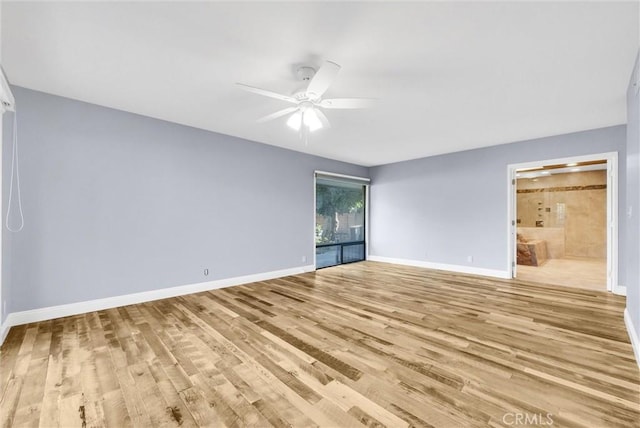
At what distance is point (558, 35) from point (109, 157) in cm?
470

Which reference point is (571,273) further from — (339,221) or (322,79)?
(322,79)

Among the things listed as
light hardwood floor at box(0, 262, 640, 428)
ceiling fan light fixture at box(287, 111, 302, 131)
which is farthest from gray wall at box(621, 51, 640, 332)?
ceiling fan light fixture at box(287, 111, 302, 131)

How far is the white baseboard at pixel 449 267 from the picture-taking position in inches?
200

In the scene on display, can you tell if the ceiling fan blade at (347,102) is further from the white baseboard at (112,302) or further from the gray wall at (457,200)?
the gray wall at (457,200)

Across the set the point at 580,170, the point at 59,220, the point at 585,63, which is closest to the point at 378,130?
the point at 585,63

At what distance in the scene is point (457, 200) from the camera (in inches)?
222

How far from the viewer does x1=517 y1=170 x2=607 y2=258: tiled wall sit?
7.42m

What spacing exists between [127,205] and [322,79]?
9.98 ft

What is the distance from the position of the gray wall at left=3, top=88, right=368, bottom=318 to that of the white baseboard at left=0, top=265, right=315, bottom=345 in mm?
70

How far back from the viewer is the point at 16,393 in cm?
177

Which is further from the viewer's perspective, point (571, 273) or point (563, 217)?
point (563, 217)

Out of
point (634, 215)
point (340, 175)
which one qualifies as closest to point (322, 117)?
point (634, 215)

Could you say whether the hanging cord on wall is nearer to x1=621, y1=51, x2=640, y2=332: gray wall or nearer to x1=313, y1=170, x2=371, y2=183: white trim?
x1=313, y1=170, x2=371, y2=183: white trim

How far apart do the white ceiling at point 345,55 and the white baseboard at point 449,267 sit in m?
2.83
